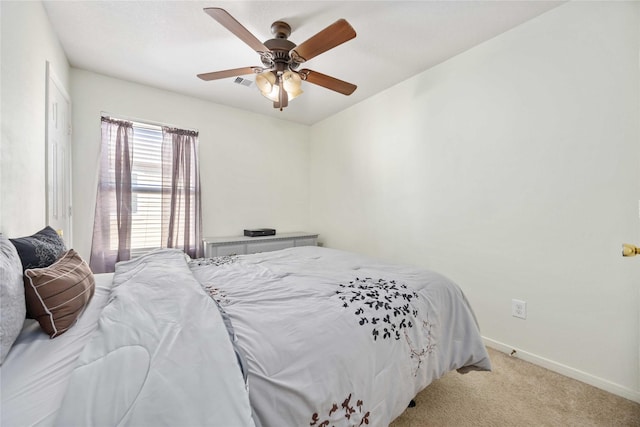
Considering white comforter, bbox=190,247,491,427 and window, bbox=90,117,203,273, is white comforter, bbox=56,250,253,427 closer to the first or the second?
white comforter, bbox=190,247,491,427

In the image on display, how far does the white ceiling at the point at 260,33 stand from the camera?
1.81m

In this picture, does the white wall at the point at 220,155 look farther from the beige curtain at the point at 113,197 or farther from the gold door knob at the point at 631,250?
the gold door knob at the point at 631,250

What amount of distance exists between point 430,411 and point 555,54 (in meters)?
2.48

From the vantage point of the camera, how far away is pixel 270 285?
1.46 meters

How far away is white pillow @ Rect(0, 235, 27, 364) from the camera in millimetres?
741

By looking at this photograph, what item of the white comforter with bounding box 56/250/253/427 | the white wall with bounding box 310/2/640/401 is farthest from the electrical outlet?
the white comforter with bounding box 56/250/253/427

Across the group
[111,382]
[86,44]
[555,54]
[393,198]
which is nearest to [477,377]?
[393,198]

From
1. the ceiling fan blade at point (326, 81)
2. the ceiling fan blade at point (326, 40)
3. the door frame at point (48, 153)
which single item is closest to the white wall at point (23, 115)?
the door frame at point (48, 153)

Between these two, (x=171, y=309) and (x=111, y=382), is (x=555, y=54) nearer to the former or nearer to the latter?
(x=171, y=309)

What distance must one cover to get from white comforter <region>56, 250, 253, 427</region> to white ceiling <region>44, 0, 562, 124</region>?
6.48 ft

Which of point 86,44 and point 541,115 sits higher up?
point 86,44

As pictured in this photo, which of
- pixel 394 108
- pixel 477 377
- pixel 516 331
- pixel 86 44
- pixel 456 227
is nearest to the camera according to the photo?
pixel 477 377

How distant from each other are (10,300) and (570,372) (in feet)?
9.59

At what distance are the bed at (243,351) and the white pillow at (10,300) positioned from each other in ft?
0.21
